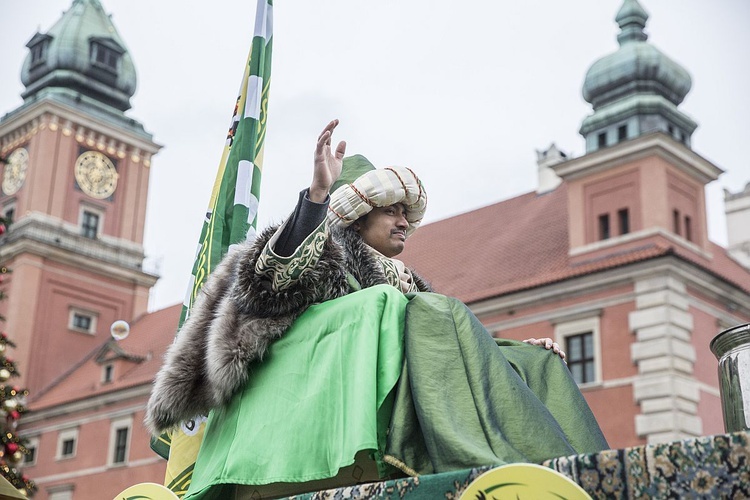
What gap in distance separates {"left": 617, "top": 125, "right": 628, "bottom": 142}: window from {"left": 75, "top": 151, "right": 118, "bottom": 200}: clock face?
1584 centimetres

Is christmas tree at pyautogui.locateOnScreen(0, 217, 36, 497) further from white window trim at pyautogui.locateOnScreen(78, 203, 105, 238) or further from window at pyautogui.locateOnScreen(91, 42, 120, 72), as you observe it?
window at pyautogui.locateOnScreen(91, 42, 120, 72)

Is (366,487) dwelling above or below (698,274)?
below

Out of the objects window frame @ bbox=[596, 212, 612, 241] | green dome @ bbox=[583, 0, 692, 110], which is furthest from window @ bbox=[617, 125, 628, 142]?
window frame @ bbox=[596, 212, 612, 241]

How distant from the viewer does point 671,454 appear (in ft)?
5.97

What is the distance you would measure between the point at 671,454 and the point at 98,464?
26.3 metres

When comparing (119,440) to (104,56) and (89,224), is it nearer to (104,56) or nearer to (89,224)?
(89,224)

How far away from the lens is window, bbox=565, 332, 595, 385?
62.5 ft

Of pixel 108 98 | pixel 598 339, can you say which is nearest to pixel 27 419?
pixel 108 98

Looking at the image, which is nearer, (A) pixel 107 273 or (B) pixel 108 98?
(A) pixel 107 273

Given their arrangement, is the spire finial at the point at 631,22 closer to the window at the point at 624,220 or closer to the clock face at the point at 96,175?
the window at the point at 624,220

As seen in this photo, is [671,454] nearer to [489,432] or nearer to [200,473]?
[489,432]

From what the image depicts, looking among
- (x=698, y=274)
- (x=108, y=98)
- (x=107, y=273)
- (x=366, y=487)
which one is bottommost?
(x=366, y=487)

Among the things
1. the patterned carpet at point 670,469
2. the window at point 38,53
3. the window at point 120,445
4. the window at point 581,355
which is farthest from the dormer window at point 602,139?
the patterned carpet at point 670,469

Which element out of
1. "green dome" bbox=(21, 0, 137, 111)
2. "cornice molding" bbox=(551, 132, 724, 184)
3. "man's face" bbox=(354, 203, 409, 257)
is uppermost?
"green dome" bbox=(21, 0, 137, 111)
